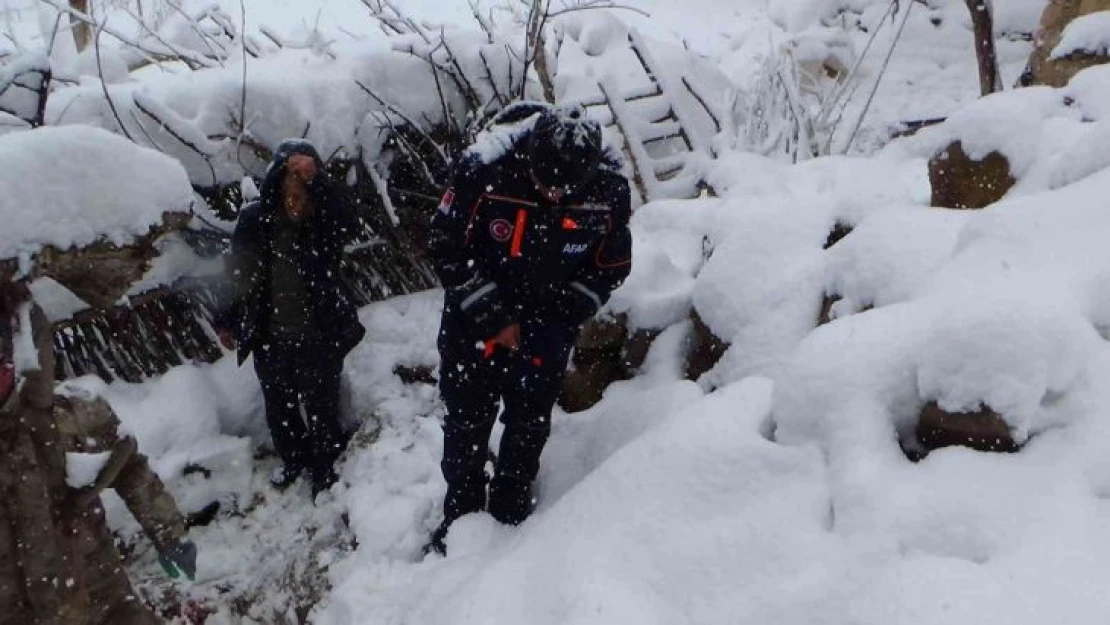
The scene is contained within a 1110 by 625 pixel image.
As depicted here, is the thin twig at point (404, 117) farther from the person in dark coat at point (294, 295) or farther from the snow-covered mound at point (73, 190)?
the snow-covered mound at point (73, 190)

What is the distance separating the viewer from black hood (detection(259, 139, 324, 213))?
286 cm

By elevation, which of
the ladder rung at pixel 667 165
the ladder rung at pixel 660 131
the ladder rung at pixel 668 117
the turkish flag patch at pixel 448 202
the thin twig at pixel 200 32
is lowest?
the ladder rung at pixel 667 165

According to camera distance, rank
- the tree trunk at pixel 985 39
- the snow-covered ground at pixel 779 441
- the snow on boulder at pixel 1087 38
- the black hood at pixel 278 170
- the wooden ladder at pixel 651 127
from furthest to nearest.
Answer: the tree trunk at pixel 985 39 → the wooden ladder at pixel 651 127 → the snow on boulder at pixel 1087 38 → the black hood at pixel 278 170 → the snow-covered ground at pixel 779 441

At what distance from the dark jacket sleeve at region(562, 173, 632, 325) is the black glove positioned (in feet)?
4.77

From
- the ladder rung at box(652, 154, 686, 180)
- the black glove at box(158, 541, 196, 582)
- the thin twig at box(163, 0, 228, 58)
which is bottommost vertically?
→ the ladder rung at box(652, 154, 686, 180)

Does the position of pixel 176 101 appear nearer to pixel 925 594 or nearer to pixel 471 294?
pixel 471 294

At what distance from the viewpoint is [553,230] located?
2.54 metres

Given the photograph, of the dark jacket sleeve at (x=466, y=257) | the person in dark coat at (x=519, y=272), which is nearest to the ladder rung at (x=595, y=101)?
the person in dark coat at (x=519, y=272)

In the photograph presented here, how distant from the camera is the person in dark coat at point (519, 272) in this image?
248 centimetres

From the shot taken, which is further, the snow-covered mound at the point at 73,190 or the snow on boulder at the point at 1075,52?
the snow on boulder at the point at 1075,52

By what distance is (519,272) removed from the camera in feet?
8.56

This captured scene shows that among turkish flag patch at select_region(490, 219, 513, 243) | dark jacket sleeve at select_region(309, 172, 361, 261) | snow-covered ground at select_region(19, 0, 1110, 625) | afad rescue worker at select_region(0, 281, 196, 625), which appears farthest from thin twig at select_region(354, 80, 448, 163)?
afad rescue worker at select_region(0, 281, 196, 625)

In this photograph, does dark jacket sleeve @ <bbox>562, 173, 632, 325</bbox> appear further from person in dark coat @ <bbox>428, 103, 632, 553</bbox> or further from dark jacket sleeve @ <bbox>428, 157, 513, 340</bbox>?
dark jacket sleeve @ <bbox>428, 157, 513, 340</bbox>

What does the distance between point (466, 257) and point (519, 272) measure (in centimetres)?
19
